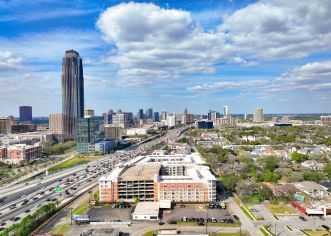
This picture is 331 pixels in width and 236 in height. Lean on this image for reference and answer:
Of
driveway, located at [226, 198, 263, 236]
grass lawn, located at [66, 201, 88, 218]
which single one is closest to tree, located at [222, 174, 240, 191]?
driveway, located at [226, 198, 263, 236]

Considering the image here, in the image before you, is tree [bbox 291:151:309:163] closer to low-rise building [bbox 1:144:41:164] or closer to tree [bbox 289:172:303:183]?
tree [bbox 289:172:303:183]

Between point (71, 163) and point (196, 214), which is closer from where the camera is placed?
point (196, 214)

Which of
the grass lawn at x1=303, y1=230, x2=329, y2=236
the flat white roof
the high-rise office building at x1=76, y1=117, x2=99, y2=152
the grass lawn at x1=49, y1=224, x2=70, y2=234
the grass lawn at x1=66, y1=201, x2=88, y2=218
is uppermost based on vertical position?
the high-rise office building at x1=76, y1=117, x2=99, y2=152

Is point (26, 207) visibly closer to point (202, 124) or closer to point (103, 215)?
point (103, 215)

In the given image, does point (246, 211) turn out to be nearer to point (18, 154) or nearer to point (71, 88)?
point (18, 154)

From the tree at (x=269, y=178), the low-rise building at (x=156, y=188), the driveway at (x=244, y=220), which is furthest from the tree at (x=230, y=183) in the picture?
the tree at (x=269, y=178)


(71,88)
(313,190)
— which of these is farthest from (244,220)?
(71,88)

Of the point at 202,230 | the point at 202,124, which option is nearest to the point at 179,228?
the point at 202,230
